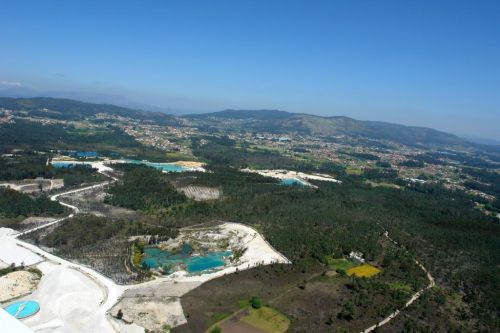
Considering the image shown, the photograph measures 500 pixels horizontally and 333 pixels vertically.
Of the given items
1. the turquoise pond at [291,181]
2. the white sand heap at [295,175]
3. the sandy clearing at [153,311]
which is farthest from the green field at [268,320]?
the white sand heap at [295,175]

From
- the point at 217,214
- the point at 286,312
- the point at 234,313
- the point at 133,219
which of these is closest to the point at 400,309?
the point at 286,312

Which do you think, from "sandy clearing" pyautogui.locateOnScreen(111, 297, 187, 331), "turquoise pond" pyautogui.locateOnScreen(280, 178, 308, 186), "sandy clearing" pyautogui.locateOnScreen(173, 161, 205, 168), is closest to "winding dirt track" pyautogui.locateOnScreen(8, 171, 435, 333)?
"sandy clearing" pyautogui.locateOnScreen(111, 297, 187, 331)

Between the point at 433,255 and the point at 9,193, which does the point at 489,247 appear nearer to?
the point at 433,255

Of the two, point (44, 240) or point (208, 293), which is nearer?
point (208, 293)

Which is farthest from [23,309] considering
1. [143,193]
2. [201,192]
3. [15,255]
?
[201,192]

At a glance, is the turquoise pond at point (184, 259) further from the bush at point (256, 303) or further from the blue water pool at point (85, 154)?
the blue water pool at point (85, 154)

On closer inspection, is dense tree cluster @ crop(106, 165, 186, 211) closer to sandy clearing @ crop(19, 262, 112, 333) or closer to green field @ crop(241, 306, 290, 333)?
sandy clearing @ crop(19, 262, 112, 333)

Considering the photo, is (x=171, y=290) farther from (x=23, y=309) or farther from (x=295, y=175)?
(x=295, y=175)
